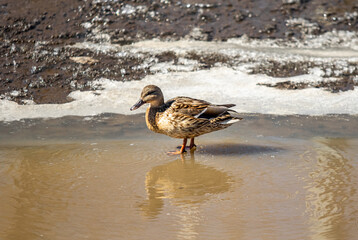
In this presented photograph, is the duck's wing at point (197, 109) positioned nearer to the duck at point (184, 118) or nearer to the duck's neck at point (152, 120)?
the duck at point (184, 118)

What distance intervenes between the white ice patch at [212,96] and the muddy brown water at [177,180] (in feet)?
0.94

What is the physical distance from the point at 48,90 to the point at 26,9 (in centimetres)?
224

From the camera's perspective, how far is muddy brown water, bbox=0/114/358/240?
3.59 metres

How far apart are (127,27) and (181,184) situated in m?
4.88

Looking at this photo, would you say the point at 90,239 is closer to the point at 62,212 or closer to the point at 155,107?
the point at 62,212

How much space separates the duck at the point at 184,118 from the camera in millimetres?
5570

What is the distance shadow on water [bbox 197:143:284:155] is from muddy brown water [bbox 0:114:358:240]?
1 centimetres

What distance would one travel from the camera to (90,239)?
3.38 m

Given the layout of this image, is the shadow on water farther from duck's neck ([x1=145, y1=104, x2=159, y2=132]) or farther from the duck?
duck's neck ([x1=145, y1=104, x2=159, y2=132])

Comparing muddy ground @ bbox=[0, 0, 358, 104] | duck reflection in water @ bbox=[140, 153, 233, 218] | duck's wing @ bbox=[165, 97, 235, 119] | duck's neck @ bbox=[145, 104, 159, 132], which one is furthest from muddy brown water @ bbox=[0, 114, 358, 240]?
muddy ground @ bbox=[0, 0, 358, 104]

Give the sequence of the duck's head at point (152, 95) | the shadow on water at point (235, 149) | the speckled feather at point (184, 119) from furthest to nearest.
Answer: the duck's head at point (152, 95)
the speckled feather at point (184, 119)
the shadow on water at point (235, 149)

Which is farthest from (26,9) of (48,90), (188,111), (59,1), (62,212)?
(62,212)

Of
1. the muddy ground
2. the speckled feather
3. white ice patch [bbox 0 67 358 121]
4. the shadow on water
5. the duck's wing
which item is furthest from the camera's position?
the muddy ground

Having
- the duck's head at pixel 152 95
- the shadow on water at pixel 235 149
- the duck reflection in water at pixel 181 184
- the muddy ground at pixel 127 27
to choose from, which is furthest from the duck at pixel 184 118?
the muddy ground at pixel 127 27
